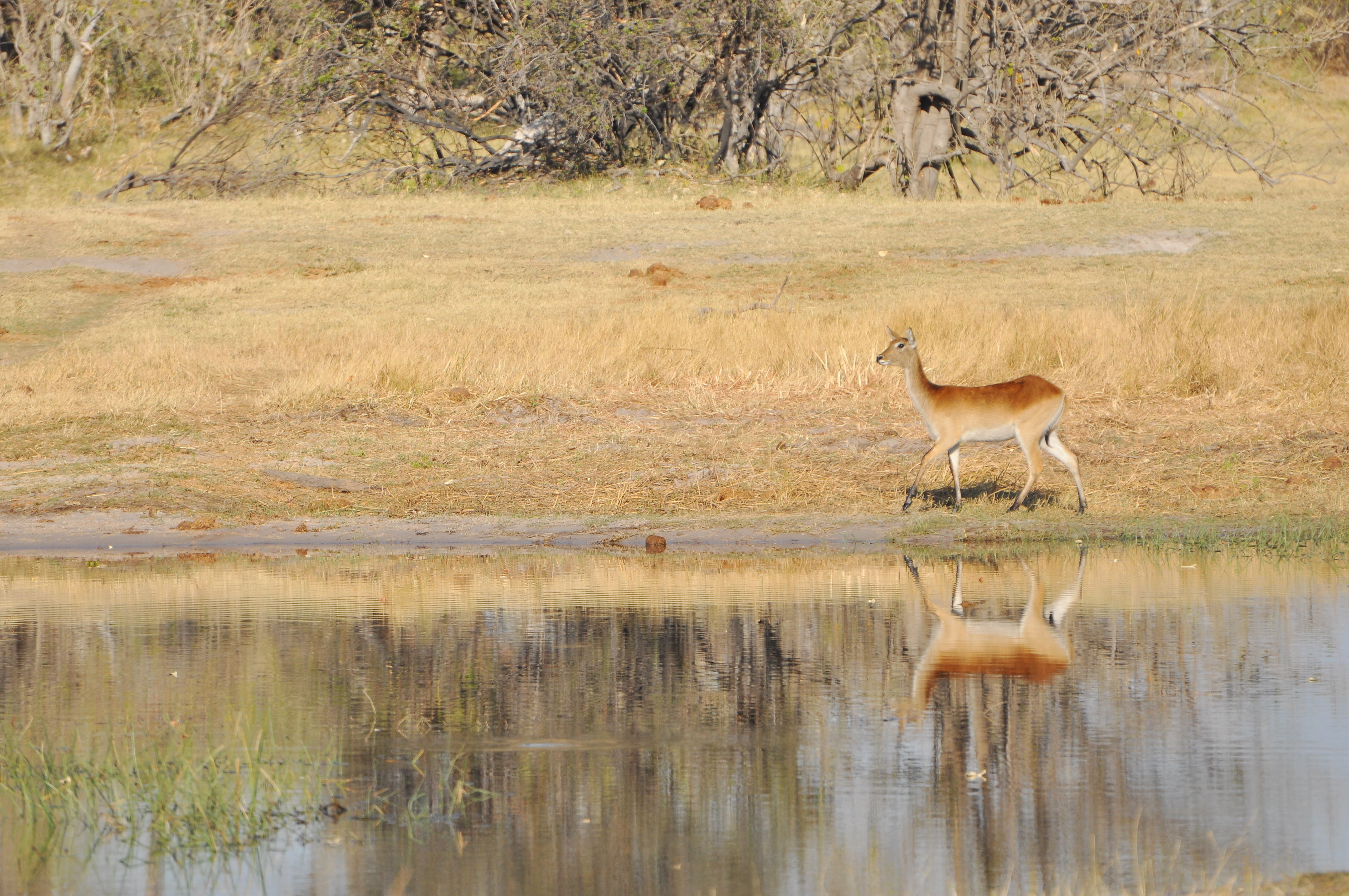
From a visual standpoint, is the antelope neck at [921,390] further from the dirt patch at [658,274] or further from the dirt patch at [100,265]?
the dirt patch at [100,265]

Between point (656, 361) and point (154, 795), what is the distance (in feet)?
41.2

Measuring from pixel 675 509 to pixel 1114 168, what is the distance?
79.3 feet

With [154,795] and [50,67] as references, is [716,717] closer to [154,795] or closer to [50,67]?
[154,795]

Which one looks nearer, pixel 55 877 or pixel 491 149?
pixel 55 877

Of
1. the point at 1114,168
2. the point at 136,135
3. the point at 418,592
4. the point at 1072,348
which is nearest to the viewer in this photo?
the point at 418,592

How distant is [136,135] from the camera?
4231 cm

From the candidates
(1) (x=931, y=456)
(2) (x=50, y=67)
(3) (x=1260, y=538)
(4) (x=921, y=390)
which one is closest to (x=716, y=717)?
(1) (x=931, y=456)

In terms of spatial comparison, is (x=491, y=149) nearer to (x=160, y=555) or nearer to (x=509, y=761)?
(x=160, y=555)

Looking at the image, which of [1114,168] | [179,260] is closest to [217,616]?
[179,260]

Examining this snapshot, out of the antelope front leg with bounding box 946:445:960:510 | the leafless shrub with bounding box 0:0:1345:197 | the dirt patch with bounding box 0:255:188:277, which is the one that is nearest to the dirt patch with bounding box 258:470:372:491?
the antelope front leg with bounding box 946:445:960:510

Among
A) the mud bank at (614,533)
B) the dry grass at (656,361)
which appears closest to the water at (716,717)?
the mud bank at (614,533)

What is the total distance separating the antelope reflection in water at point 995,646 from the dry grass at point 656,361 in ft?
11.2

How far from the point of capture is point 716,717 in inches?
276

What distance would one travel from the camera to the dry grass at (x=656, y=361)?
1382 centimetres
